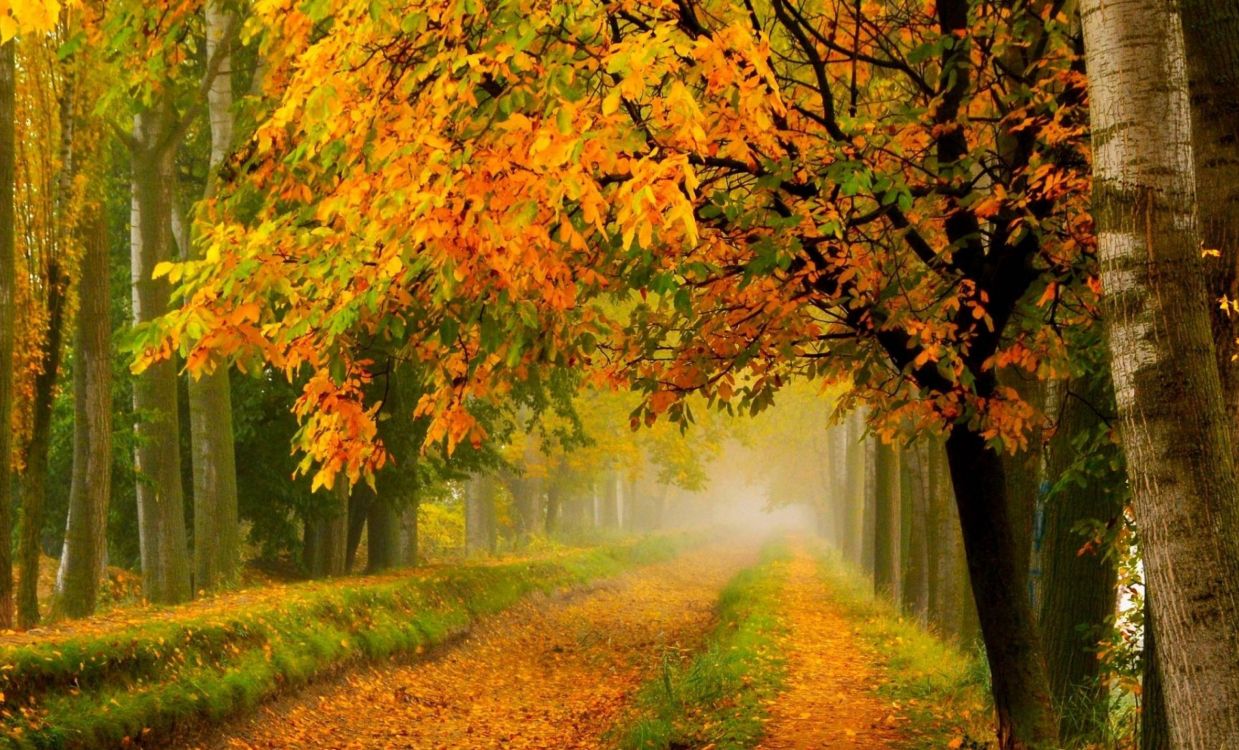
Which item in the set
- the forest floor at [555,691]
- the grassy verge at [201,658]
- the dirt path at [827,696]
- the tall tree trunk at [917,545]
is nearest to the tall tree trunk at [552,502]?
the forest floor at [555,691]

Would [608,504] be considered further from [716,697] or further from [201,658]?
[201,658]

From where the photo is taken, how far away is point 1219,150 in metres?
4.82

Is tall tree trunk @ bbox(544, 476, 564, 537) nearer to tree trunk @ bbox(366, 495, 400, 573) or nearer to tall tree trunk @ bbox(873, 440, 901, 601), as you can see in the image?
tree trunk @ bbox(366, 495, 400, 573)

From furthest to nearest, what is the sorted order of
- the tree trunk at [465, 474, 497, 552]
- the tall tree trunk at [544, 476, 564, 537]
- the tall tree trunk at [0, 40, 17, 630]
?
the tall tree trunk at [544, 476, 564, 537]
the tree trunk at [465, 474, 497, 552]
the tall tree trunk at [0, 40, 17, 630]

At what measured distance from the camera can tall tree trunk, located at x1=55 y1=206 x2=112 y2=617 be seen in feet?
45.7

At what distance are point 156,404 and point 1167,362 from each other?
13.9 m

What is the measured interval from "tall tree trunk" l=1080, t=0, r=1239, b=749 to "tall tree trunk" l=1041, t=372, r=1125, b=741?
4.30m

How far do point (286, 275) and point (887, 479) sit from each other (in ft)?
53.0

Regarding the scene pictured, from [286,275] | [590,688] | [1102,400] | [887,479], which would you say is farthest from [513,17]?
[887,479]

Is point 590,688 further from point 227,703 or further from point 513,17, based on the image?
point 513,17

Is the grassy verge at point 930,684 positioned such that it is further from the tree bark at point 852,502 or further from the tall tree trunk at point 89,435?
the tree bark at point 852,502

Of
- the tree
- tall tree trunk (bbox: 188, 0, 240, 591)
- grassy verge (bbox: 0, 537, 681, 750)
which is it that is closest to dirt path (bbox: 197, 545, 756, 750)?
grassy verge (bbox: 0, 537, 681, 750)

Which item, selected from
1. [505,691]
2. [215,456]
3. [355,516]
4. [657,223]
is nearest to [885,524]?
[505,691]

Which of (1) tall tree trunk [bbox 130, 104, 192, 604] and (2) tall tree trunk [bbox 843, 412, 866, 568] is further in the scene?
(2) tall tree trunk [bbox 843, 412, 866, 568]
